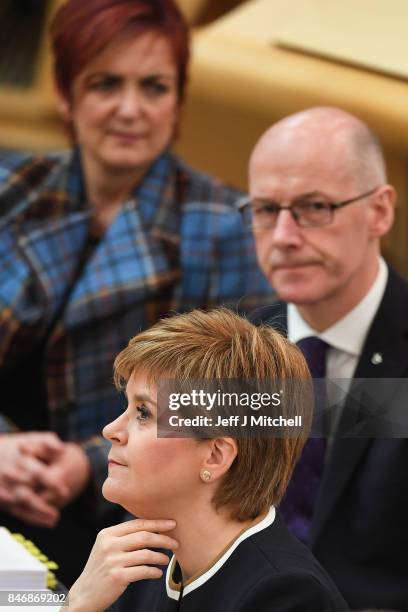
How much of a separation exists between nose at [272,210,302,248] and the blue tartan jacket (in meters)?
0.31

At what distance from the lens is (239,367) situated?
81 centimetres

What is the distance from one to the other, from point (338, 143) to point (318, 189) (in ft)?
0.19

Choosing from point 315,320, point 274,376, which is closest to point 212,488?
point 274,376

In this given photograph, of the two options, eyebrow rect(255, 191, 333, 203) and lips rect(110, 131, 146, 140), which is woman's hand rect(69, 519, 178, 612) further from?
lips rect(110, 131, 146, 140)

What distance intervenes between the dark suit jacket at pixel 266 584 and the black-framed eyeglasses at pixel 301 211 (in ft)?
1.31

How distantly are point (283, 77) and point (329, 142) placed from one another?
25.3 inches

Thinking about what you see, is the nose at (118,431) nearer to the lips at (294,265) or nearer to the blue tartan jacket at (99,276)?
the lips at (294,265)

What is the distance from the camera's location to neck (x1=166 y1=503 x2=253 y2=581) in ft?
2.71

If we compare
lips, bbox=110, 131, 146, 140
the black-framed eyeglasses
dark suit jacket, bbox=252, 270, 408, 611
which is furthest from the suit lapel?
lips, bbox=110, 131, 146, 140

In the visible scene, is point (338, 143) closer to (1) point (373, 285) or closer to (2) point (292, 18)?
(1) point (373, 285)

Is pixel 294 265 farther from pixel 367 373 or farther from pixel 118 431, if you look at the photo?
pixel 118 431

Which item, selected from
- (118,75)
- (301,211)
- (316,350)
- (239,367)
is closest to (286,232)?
(301,211)

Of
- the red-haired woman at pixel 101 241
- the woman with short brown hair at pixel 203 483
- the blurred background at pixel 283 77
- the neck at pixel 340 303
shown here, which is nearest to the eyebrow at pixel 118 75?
the red-haired woman at pixel 101 241

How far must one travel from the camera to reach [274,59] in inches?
71.5
